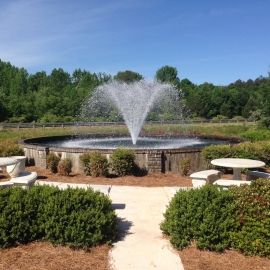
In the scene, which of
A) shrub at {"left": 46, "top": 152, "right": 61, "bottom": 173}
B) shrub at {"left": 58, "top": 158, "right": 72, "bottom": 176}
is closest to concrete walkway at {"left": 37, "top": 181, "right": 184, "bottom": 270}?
shrub at {"left": 58, "top": 158, "right": 72, "bottom": 176}

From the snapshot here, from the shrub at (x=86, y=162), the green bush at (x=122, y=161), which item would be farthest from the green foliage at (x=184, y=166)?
the shrub at (x=86, y=162)

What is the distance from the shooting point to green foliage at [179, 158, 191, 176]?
9734 mm

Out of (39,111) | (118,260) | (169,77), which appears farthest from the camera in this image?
(169,77)

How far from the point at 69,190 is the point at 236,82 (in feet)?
373

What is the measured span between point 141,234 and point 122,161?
Result: 4.46 meters

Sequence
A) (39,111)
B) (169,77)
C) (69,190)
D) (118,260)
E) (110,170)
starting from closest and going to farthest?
(118,260), (69,190), (110,170), (39,111), (169,77)

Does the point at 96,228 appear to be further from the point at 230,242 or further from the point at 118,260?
the point at 230,242

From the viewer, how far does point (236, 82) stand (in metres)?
110

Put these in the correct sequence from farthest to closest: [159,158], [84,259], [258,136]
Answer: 1. [258,136]
2. [159,158]
3. [84,259]

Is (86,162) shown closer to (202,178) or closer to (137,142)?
(202,178)

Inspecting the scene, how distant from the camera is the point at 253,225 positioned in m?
4.46

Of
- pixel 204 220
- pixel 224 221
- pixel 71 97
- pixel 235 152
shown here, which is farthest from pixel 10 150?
pixel 71 97

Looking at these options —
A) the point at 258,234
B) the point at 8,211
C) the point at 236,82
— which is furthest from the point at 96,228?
the point at 236,82

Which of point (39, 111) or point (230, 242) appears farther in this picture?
point (39, 111)
